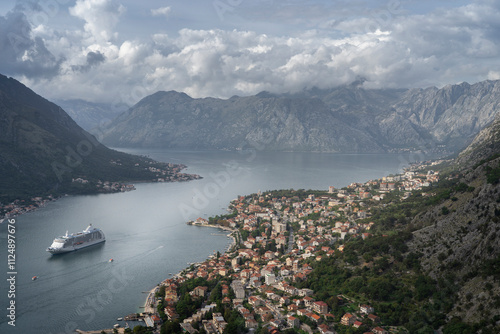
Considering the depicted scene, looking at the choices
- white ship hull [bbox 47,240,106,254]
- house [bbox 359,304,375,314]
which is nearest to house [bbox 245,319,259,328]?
house [bbox 359,304,375,314]

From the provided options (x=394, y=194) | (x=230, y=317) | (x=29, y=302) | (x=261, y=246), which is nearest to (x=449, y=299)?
(x=230, y=317)

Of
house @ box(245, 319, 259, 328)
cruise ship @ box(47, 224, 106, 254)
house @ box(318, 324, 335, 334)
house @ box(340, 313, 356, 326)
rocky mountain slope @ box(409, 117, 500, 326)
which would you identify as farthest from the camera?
cruise ship @ box(47, 224, 106, 254)

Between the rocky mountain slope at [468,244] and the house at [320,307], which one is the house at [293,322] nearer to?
the house at [320,307]

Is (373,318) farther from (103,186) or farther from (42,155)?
(42,155)

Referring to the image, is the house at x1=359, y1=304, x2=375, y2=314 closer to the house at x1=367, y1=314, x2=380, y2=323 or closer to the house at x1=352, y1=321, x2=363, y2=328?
the house at x1=367, y1=314, x2=380, y2=323

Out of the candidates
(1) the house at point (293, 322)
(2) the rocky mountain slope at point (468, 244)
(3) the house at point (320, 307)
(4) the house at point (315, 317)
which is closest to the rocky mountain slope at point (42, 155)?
(1) the house at point (293, 322)
